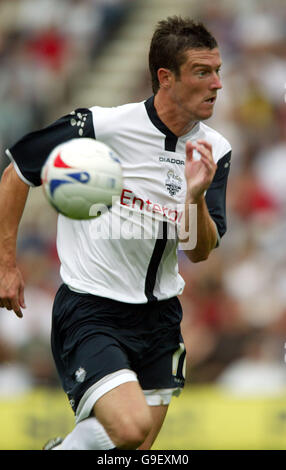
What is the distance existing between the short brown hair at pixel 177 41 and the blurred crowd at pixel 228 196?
450cm

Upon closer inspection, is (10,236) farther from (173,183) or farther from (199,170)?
(199,170)

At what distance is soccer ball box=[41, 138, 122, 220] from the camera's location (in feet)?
15.0

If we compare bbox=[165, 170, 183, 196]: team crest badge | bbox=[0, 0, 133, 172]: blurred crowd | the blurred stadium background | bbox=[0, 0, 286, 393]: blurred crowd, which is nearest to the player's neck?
bbox=[165, 170, 183, 196]: team crest badge

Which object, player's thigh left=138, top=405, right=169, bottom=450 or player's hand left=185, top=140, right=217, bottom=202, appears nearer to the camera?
player's hand left=185, top=140, right=217, bottom=202

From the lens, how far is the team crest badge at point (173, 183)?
5.27m

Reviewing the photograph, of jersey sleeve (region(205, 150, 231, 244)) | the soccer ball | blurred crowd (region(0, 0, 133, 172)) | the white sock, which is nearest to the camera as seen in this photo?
the soccer ball

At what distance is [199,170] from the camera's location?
485 centimetres

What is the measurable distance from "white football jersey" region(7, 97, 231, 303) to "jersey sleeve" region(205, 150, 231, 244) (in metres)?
0.02

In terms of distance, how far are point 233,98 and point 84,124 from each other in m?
6.19

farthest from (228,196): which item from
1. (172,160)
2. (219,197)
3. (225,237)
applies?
(172,160)

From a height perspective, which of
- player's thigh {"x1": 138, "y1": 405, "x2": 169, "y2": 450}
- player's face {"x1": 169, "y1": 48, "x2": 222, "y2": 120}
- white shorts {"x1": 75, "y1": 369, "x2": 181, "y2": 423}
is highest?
player's face {"x1": 169, "y1": 48, "x2": 222, "y2": 120}

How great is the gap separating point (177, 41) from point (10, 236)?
1.54 meters

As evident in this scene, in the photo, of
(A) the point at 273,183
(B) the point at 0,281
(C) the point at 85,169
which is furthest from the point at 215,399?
(C) the point at 85,169

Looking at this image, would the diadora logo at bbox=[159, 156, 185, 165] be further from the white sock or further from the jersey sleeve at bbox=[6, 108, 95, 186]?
the white sock
